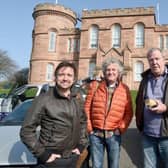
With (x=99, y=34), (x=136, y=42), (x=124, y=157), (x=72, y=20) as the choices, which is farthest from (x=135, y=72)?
(x=124, y=157)

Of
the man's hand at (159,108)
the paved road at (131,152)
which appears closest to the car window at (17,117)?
the paved road at (131,152)

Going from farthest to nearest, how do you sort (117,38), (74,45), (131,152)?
(74,45), (117,38), (131,152)

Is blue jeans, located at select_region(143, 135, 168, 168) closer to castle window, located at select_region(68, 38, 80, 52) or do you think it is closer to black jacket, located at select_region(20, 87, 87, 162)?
black jacket, located at select_region(20, 87, 87, 162)

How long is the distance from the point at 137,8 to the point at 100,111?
3224 cm

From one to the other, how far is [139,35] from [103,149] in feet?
104

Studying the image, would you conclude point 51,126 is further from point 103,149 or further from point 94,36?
point 94,36

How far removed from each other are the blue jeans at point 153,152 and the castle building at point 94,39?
2786cm

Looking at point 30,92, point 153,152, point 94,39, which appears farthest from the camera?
point 94,39

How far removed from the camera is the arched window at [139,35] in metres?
33.7

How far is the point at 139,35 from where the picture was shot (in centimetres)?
3378

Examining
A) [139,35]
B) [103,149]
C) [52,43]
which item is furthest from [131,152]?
[52,43]

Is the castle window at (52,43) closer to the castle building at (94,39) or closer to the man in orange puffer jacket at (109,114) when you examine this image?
the castle building at (94,39)

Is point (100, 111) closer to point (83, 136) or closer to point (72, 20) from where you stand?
point (83, 136)

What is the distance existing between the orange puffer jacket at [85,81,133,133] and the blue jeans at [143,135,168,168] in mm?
363
